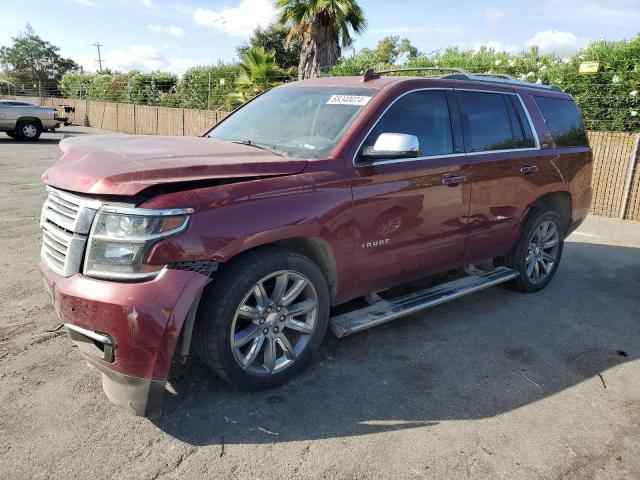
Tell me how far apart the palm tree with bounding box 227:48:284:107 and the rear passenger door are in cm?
1246

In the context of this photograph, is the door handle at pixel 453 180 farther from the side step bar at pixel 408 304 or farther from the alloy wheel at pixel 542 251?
the alloy wheel at pixel 542 251

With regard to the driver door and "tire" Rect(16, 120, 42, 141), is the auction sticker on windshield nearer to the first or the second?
the driver door

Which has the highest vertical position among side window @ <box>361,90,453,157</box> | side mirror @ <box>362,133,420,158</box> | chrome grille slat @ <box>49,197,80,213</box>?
side window @ <box>361,90,453,157</box>

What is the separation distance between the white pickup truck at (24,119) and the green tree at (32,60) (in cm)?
5888

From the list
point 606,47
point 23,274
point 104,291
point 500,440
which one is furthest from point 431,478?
point 606,47

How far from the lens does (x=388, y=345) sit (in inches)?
156

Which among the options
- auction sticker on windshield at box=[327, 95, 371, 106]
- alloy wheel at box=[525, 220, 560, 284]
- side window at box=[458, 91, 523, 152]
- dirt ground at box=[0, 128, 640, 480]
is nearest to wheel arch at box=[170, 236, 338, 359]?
dirt ground at box=[0, 128, 640, 480]

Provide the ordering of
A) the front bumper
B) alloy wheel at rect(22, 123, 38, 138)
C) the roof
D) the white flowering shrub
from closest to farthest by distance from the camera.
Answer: the front bumper < the roof < the white flowering shrub < alloy wheel at rect(22, 123, 38, 138)

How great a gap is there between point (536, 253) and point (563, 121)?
1.43 metres

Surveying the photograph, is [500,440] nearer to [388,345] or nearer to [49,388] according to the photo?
[388,345]

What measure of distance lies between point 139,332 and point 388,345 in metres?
2.01

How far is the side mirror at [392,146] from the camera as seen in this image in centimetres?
336

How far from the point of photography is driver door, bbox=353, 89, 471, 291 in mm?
3577

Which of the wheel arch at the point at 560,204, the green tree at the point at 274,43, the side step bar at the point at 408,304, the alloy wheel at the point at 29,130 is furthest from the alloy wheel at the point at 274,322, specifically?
the green tree at the point at 274,43
